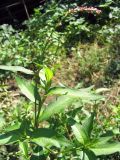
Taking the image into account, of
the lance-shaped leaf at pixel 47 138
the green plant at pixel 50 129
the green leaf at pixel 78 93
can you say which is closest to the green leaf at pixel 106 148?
the green plant at pixel 50 129

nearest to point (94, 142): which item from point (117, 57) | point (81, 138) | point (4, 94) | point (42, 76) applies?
point (81, 138)

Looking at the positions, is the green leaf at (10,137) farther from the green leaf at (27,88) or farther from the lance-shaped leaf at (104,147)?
the lance-shaped leaf at (104,147)

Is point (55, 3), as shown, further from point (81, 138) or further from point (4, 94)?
point (81, 138)

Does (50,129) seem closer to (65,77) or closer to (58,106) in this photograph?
(58,106)

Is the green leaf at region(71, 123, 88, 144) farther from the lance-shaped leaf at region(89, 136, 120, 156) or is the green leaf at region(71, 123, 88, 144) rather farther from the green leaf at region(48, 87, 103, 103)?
the green leaf at region(48, 87, 103, 103)

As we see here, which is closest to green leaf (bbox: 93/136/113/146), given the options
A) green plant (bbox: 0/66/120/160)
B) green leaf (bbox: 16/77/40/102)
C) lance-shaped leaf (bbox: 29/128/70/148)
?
green plant (bbox: 0/66/120/160)

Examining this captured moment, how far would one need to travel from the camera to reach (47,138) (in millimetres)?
2166

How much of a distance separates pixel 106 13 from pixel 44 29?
109 centimetres

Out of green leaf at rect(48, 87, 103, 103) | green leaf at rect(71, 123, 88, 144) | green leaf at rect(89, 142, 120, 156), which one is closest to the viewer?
green leaf at rect(48, 87, 103, 103)

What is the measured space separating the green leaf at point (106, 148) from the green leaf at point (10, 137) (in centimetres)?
44

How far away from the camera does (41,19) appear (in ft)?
20.0

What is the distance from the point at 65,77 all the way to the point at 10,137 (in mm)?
2890

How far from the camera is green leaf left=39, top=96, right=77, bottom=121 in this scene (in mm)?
2148

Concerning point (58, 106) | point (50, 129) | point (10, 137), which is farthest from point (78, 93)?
point (10, 137)
